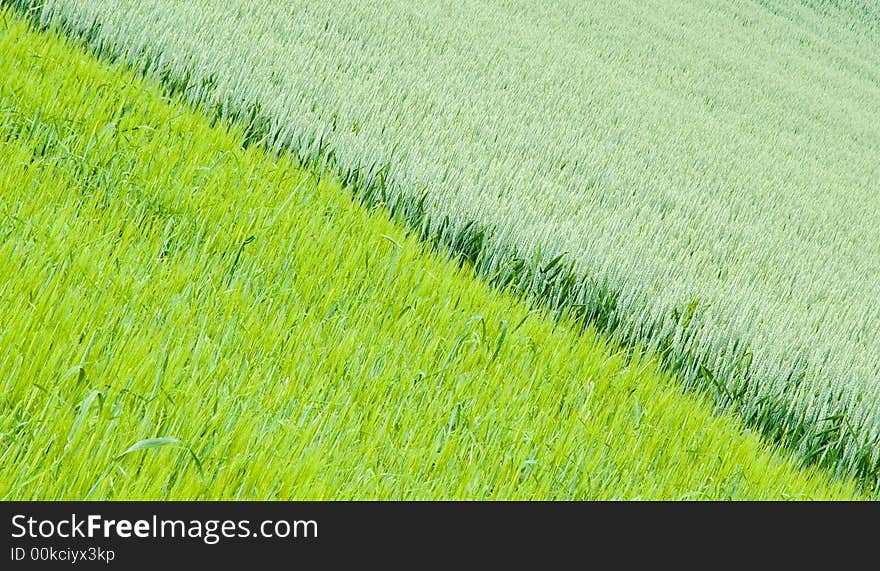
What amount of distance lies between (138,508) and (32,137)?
187 centimetres

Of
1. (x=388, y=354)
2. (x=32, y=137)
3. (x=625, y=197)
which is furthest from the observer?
(x=625, y=197)

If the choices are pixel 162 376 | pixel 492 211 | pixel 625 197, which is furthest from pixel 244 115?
pixel 162 376

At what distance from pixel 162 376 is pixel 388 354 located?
65 centimetres

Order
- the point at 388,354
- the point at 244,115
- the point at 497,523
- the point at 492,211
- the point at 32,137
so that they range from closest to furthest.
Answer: the point at 497,523 → the point at 388,354 → the point at 32,137 → the point at 492,211 → the point at 244,115

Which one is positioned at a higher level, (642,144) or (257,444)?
(642,144)

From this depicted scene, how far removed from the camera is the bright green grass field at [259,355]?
59.9 inches

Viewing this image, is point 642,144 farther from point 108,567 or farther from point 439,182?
point 108,567

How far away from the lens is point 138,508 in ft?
4.25

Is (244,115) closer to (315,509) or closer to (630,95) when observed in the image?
(315,509)

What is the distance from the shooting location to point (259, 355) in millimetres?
1912

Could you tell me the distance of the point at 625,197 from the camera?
4.52m

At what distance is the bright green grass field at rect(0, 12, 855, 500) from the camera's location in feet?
4.99

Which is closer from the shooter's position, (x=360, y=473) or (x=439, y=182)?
(x=360, y=473)

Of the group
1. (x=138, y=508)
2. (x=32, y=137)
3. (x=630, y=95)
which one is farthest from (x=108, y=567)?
(x=630, y=95)
